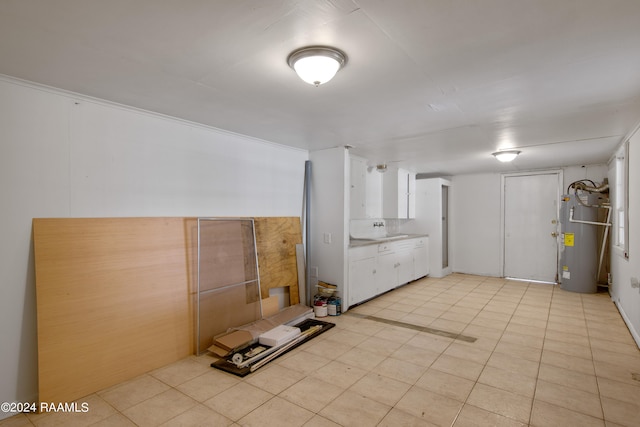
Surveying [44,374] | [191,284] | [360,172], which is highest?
[360,172]

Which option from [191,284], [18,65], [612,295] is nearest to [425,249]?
[612,295]

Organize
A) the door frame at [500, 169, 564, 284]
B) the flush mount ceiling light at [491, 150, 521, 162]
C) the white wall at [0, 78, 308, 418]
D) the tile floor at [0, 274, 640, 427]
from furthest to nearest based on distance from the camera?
the door frame at [500, 169, 564, 284], the flush mount ceiling light at [491, 150, 521, 162], the white wall at [0, 78, 308, 418], the tile floor at [0, 274, 640, 427]

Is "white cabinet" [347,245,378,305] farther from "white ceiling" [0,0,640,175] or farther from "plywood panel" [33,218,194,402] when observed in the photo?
"plywood panel" [33,218,194,402]

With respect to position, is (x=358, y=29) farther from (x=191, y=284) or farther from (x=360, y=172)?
(x=360, y=172)

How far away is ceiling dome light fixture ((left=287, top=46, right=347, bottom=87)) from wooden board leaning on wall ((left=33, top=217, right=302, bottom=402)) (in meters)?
2.09

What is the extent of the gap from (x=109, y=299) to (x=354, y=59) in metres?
2.74

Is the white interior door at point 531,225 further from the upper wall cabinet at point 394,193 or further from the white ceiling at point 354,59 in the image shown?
the white ceiling at point 354,59

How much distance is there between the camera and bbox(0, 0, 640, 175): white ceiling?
1556 mm

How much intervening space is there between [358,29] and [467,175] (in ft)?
21.3

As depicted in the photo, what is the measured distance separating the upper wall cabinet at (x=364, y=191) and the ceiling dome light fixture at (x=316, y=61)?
333 centimetres

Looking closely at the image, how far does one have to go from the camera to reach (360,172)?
563cm

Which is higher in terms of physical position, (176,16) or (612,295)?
(176,16)

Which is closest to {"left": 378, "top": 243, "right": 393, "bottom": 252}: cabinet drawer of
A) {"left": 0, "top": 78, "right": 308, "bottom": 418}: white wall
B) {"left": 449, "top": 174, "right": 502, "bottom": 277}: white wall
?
{"left": 0, "top": 78, "right": 308, "bottom": 418}: white wall

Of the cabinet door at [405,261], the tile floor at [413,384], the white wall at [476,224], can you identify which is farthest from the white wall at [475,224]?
the tile floor at [413,384]
